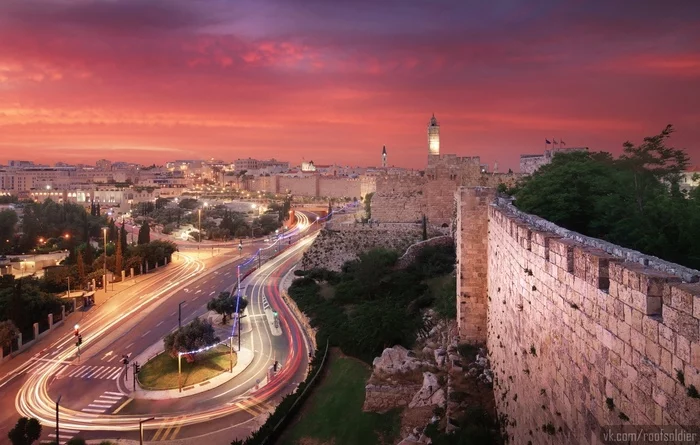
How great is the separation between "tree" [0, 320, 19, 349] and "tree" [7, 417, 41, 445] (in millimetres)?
8200

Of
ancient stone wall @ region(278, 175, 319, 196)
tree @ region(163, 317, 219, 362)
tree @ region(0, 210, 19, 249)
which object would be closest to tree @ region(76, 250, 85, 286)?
tree @ region(163, 317, 219, 362)

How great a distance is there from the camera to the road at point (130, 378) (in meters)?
14.1

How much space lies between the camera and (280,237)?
49.1 metres

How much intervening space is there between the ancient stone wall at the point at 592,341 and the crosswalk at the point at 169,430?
936 cm

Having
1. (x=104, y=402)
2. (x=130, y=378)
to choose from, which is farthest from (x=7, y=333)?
(x=104, y=402)

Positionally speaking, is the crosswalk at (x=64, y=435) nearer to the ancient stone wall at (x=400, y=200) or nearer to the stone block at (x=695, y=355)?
the stone block at (x=695, y=355)

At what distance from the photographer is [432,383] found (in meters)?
10.6

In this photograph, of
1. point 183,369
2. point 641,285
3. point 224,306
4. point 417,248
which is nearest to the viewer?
point 641,285

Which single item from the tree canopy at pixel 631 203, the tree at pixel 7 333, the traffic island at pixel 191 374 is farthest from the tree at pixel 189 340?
the tree canopy at pixel 631 203

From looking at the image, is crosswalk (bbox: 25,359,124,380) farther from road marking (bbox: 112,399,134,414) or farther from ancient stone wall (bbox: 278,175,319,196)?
ancient stone wall (bbox: 278,175,319,196)

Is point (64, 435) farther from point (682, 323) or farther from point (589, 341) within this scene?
point (682, 323)

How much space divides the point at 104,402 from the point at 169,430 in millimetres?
3228

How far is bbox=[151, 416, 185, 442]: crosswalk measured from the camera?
13.1 m

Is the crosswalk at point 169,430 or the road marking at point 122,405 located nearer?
the crosswalk at point 169,430
